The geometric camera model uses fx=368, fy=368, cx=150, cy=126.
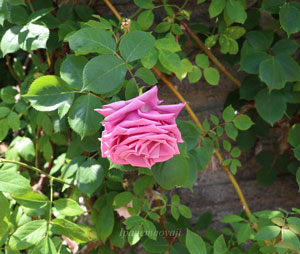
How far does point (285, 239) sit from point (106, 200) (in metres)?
0.54

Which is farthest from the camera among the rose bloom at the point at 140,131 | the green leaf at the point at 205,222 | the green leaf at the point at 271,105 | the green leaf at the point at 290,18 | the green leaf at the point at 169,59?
the green leaf at the point at 205,222

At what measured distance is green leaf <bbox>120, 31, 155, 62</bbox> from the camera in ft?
2.42

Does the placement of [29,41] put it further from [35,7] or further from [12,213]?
[12,213]

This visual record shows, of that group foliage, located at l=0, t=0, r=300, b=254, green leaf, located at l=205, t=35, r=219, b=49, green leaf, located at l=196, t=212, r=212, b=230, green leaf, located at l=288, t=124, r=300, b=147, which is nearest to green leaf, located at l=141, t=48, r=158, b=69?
foliage, located at l=0, t=0, r=300, b=254

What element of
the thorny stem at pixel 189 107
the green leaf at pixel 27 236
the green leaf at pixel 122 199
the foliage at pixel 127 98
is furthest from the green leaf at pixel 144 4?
the green leaf at pixel 27 236

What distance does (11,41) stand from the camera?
1.01 meters

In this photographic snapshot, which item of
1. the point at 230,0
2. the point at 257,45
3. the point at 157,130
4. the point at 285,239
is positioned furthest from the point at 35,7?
the point at 285,239

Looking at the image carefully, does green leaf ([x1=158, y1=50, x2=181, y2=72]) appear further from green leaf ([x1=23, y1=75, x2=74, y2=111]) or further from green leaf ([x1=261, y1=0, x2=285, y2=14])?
green leaf ([x1=261, y1=0, x2=285, y2=14])

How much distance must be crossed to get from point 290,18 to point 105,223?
0.80 m

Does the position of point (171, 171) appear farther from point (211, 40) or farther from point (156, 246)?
point (211, 40)

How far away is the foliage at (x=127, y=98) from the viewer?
29.8 inches

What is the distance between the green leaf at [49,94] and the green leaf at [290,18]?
63cm

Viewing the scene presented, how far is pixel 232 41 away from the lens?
1162 mm

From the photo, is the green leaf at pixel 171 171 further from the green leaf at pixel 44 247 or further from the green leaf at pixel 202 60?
the green leaf at pixel 202 60
